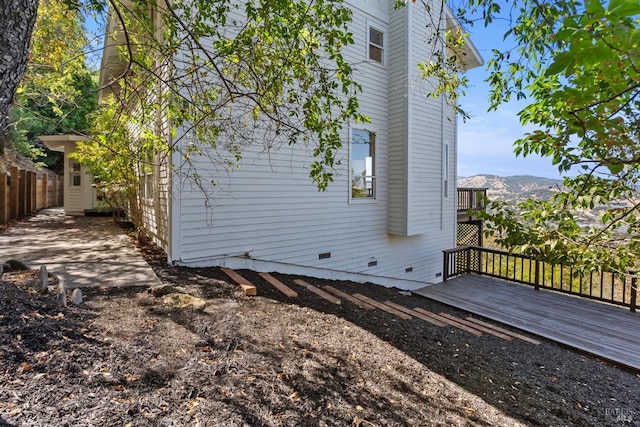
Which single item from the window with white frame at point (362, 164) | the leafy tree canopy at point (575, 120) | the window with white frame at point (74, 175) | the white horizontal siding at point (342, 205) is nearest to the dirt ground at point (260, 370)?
the leafy tree canopy at point (575, 120)

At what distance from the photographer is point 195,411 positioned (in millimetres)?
1729

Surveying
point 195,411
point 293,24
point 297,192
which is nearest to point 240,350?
point 195,411

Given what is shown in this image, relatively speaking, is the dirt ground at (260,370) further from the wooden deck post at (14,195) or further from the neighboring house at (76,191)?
the neighboring house at (76,191)

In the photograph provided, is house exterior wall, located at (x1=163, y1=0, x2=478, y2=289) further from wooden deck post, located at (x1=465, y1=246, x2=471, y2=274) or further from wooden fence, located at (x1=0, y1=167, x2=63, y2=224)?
wooden fence, located at (x1=0, y1=167, x2=63, y2=224)

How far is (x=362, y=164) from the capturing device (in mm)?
8031

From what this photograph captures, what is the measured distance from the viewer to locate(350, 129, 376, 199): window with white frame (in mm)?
7837

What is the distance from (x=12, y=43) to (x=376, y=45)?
790cm

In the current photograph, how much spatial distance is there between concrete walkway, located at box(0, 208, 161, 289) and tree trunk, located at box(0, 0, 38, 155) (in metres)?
2.93

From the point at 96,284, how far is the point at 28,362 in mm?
2326

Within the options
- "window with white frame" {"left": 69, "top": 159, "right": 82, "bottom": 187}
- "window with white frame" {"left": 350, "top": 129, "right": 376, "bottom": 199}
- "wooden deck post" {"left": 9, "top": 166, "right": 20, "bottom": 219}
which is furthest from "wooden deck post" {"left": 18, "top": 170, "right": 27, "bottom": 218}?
"window with white frame" {"left": 350, "top": 129, "right": 376, "bottom": 199}

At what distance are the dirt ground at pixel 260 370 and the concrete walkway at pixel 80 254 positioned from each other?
2.04ft

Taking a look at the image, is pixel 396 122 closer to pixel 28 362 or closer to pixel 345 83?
pixel 345 83

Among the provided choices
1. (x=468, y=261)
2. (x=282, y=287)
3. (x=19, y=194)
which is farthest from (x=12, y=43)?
(x=19, y=194)

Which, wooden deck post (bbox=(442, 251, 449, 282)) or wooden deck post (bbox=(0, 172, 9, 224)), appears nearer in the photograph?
wooden deck post (bbox=(442, 251, 449, 282))
